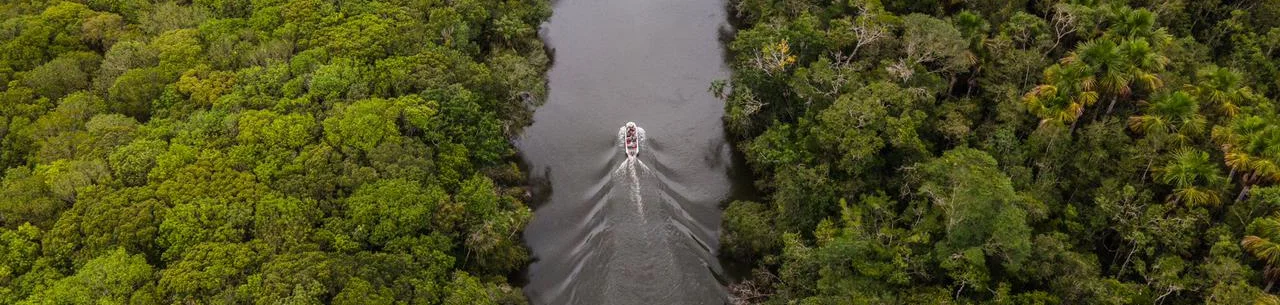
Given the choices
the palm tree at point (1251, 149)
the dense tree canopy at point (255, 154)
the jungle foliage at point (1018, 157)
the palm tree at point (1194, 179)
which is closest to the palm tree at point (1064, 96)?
the jungle foliage at point (1018, 157)

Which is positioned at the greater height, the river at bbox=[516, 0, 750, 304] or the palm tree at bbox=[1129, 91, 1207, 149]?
the palm tree at bbox=[1129, 91, 1207, 149]

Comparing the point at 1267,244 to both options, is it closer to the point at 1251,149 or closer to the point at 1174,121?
the point at 1251,149

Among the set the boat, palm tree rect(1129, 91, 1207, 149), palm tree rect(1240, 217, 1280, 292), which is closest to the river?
the boat

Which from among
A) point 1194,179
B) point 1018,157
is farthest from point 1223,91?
point 1018,157

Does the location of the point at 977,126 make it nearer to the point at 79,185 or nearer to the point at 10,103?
the point at 79,185

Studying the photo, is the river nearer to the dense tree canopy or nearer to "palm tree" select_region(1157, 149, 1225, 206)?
the dense tree canopy

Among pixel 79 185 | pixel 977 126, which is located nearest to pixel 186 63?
pixel 79 185
